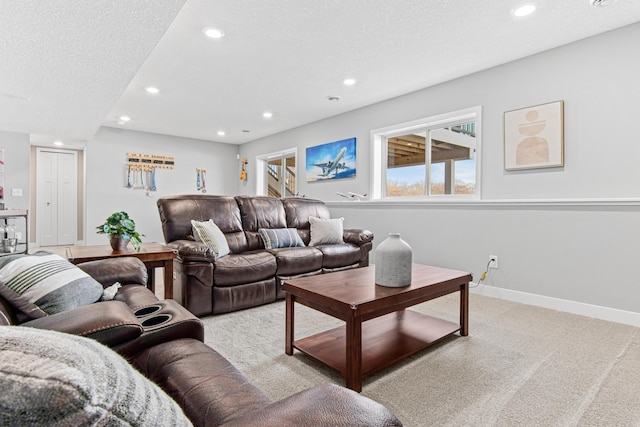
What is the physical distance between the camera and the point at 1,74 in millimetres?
2945

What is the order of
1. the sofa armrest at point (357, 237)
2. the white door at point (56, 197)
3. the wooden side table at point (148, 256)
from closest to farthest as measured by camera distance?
the wooden side table at point (148, 256), the sofa armrest at point (357, 237), the white door at point (56, 197)

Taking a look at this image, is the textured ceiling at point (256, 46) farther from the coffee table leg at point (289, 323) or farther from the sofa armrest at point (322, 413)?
the sofa armrest at point (322, 413)

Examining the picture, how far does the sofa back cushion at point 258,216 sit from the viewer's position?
3748 millimetres

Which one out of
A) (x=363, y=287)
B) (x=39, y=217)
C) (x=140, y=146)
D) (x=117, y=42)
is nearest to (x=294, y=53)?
(x=117, y=42)

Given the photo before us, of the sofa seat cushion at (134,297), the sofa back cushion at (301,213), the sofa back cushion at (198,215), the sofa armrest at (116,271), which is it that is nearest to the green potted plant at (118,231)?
the sofa armrest at (116,271)

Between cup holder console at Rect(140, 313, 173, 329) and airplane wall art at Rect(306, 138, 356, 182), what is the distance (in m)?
3.93

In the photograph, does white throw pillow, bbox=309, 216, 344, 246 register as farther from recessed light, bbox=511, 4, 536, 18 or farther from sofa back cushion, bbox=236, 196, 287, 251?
recessed light, bbox=511, 4, 536, 18

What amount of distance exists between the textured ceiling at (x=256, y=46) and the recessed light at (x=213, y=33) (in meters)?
0.05

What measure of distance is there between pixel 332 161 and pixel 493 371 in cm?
389

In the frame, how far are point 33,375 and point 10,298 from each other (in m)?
1.18

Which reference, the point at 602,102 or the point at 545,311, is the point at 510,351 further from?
the point at 602,102

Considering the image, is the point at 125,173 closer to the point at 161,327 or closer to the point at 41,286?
the point at 41,286

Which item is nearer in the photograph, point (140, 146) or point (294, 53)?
point (294, 53)

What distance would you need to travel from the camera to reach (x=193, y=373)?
97 centimetres
